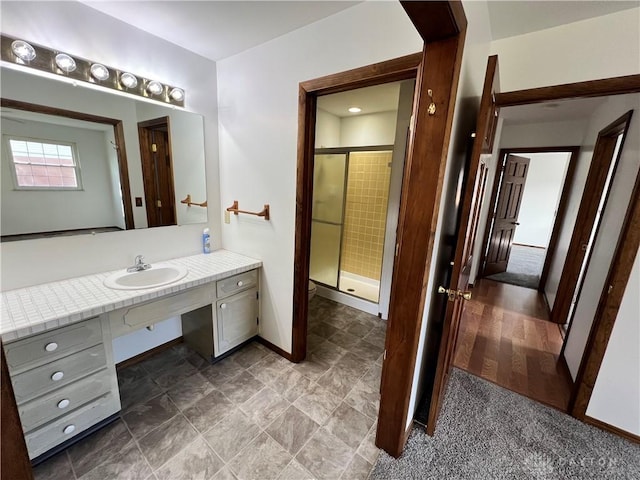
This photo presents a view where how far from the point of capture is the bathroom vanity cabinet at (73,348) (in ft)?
4.07

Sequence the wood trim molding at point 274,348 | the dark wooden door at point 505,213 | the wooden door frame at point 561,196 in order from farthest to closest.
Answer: the dark wooden door at point 505,213 < the wooden door frame at point 561,196 < the wood trim molding at point 274,348

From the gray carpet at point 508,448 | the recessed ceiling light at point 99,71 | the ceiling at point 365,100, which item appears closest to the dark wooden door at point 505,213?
the ceiling at point 365,100

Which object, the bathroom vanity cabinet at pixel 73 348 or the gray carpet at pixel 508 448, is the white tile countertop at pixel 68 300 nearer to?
the bathroom vanity cabinet at pixel 73 348

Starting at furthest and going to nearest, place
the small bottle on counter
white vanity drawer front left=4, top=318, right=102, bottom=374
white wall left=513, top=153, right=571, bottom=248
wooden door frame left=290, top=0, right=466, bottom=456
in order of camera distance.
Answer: white wall left=513, top=153, right=571, bottom=248 < the small bottle on counter < white vanity drawer front left=4, top=318, right=102, bottom=374 < wooden door frame left=290, top=0, right=466, bottom=456

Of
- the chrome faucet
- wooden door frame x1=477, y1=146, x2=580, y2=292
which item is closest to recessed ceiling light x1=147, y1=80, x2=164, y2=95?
the chrome faucet

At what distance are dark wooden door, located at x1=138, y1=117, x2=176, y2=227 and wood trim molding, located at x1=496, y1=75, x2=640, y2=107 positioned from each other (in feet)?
7.45

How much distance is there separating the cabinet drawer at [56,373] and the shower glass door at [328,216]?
94.9 inches

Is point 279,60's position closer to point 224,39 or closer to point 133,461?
point 224,39

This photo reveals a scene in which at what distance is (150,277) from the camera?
194 cm

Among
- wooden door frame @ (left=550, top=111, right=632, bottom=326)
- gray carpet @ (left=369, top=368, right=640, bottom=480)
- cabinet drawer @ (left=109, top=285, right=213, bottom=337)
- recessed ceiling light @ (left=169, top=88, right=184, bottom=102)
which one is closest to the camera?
gray carpet @ (left=369, top=368, right=640, bottom=480)

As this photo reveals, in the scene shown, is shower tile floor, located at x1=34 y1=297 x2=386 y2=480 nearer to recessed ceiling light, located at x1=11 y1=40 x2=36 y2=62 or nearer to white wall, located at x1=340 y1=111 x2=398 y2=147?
recessed ceiling light, located at x1=11 y1=40 x2=36 y2=62

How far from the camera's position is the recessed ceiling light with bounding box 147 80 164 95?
1.87m

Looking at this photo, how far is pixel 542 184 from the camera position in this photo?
6625 mm

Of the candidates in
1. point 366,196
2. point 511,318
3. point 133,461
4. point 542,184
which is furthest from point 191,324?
point 542,184
